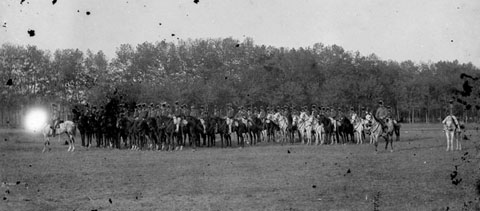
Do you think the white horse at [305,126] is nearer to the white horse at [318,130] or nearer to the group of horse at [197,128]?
the group of horse at [197,128]

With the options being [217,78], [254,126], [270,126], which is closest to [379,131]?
[254,126]

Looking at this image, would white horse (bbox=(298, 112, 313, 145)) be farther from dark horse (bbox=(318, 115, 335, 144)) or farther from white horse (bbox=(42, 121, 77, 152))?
white horse (bbox=(42, 121, 77, 152))

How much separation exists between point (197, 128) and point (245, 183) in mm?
15915

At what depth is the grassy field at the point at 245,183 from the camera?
1257 cm

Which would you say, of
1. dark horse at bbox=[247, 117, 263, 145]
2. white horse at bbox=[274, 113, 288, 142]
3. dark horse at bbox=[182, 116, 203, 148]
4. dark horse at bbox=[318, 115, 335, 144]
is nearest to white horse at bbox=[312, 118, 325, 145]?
dark horse at bbox=[318, 115, 335, 144]

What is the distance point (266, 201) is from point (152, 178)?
557 cm

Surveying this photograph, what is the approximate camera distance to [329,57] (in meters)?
88.2

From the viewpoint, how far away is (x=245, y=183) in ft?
51.8

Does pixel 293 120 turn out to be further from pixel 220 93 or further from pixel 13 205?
pixel 220 93

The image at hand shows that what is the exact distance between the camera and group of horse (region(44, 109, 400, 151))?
1200 inches

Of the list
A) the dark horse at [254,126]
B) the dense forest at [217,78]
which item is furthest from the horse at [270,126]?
the dense forest at [217,78]

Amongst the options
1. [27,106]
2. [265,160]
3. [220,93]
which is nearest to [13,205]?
[265,160]

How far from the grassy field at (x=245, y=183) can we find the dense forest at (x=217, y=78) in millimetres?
39120

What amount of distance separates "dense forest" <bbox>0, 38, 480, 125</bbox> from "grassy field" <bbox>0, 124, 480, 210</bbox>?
39120mm
